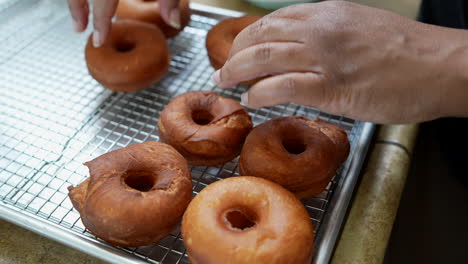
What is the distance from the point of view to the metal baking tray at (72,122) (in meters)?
1.01

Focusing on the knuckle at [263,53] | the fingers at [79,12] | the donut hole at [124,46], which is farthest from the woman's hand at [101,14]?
the knuckle at [263,53]

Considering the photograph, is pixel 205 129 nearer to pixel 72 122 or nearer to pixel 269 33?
pixel 269 33

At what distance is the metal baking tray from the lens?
101 cm

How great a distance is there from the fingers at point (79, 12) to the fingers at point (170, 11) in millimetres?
254

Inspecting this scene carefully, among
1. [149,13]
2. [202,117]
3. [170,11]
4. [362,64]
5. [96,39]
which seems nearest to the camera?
[362,64]

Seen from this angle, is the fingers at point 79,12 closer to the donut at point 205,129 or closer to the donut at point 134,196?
the donut at point 205,129

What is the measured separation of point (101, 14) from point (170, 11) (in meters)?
0.26

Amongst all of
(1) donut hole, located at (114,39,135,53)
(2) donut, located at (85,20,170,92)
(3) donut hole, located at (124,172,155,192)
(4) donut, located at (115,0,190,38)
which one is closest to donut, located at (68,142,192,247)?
(3) donut hole, located at (124,172,155,192)

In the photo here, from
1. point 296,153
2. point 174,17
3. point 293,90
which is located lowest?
point 296,153

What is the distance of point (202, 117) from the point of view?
127 centimetres

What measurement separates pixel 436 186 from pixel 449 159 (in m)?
0.10

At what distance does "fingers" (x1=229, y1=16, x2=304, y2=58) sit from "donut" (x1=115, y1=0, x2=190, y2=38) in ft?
2.28

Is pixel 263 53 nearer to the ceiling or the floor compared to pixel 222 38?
nearer to the ceiling

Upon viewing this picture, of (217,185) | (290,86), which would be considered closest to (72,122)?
(217,185)
